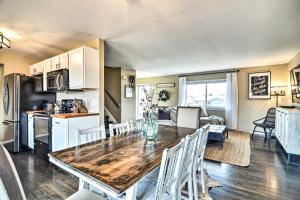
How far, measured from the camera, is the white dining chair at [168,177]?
1.08 m

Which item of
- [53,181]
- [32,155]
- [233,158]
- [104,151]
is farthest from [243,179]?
[32,155]

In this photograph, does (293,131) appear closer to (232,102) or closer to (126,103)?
(232,102)

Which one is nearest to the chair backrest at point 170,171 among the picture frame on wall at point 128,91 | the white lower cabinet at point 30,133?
the white lower cabinet at point 30,133

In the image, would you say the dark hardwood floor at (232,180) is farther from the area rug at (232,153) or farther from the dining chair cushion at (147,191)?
the dining chair cushion at (147,191)

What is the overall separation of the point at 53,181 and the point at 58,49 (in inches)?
119

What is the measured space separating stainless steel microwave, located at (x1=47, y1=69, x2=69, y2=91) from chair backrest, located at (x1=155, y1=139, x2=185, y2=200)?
2962 millimetres

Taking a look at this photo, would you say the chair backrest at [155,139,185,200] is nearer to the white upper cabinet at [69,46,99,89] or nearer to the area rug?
the area rug

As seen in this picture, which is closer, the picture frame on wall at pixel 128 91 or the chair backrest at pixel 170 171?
the chair backrest at pixel 170 171

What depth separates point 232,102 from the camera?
20.3ft

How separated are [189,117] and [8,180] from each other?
3072 millimetres

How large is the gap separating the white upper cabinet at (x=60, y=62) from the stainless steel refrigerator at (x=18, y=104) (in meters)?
0.74

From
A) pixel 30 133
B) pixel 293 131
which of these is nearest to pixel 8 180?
pixel 30 133

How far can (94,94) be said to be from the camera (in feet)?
11.2

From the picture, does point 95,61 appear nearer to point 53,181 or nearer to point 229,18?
point 53,181
